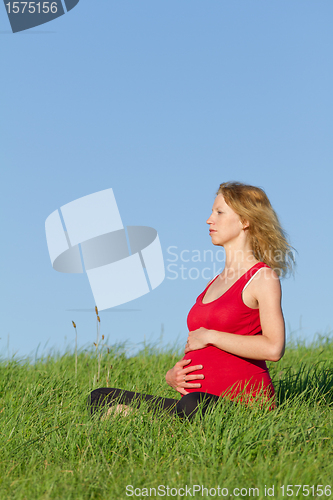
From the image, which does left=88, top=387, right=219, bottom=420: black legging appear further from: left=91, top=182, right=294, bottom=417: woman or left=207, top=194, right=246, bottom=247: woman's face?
left=207, top=194, right=246, bottom=247: woman's face

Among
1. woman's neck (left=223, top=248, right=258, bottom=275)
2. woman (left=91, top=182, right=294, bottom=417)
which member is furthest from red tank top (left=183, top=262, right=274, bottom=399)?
woman's neck (left=223, top=248, right=258, bottom=275)

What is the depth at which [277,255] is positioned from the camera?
12.3 ft

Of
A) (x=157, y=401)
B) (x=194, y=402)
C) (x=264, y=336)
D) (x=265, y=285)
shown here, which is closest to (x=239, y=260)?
(x=265, y=285)

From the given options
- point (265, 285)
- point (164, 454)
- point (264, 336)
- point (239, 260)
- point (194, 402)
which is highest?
point (239, 260)

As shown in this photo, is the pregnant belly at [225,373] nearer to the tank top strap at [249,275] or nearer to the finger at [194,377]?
the finger at [194,377]

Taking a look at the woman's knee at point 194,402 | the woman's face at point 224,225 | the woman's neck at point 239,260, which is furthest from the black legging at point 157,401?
the woman's face at point 224,225

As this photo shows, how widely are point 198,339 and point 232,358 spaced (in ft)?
0.89

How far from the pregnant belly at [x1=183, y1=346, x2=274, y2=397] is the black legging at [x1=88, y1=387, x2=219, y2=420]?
0.10m

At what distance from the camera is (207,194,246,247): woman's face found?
3.57 meters

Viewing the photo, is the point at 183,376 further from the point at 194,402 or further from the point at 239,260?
the point at 239,260

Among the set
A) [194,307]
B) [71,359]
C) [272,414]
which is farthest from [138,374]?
[272,414]

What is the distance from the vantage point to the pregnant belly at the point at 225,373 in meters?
3.27

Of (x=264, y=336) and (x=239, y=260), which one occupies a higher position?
(x=239, y=260)

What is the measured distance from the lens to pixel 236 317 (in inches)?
130
